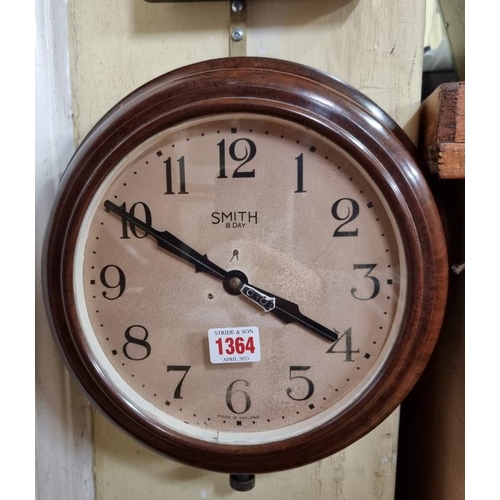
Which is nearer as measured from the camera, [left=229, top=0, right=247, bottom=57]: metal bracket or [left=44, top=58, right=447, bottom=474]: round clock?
[left=44, top=58, right=447, bottom=474]: round clock

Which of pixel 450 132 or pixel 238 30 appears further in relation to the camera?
pixel 238 30

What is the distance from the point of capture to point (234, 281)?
0.58 meters

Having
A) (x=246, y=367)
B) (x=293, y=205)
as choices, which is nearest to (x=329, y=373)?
(x=246, y=367)

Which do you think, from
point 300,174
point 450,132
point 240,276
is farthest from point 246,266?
point 450,132

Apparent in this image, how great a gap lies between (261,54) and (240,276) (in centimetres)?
33

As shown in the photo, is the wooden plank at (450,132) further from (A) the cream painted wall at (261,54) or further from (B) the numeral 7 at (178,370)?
(B) the numeral 7 at (178,370)

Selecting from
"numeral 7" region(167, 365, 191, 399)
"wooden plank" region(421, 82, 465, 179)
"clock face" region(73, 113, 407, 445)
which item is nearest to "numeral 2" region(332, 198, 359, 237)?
"clock face" region(73, 113, 407, 445)

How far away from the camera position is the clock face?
56 cm

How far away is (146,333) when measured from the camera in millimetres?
606

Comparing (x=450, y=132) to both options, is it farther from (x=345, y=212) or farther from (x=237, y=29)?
(x=237, y=29)

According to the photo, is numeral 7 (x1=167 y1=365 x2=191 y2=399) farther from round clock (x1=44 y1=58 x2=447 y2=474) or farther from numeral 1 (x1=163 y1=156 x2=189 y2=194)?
numeral 1 (x1=163 y1=156 x2=189 y2=194)

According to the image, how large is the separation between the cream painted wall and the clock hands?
22cm

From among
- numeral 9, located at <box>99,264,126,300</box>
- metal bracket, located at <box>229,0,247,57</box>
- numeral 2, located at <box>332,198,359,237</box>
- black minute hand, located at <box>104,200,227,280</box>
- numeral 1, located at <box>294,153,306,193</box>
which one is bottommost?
numeral 9, located at <box>99,264,126,300</box>

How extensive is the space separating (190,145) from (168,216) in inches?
3.7
